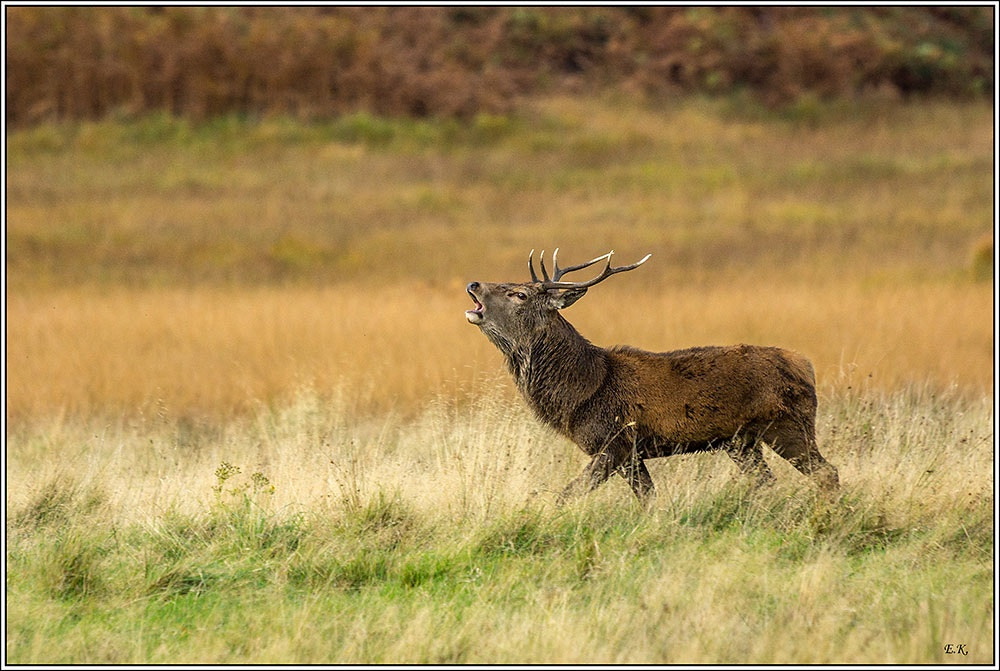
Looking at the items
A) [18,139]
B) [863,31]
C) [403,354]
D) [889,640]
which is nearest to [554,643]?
[889,640]

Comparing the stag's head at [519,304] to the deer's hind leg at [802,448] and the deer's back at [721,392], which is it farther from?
the deer's hind leg at [802,448]

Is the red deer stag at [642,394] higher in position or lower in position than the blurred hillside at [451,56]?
lower

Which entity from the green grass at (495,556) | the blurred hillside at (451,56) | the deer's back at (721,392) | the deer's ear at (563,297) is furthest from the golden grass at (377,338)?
the blurred hillside at (451,56)

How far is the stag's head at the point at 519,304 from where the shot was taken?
684cm

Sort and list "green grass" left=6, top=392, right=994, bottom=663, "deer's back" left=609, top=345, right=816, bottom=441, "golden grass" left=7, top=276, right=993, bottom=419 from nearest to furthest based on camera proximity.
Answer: "green grass" left=6, top=392, right=994, bottom=663
"deer's back" left=609, top=345, right=816, bottom=441
"golden grass" left=7, top=276, right=993, bottom=419

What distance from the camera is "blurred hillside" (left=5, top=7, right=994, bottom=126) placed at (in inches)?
1123

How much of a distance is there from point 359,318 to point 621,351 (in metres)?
7.37

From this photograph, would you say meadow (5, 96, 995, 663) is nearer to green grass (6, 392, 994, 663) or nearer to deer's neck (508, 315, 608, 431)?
green grass (6, 392, 994, 663)

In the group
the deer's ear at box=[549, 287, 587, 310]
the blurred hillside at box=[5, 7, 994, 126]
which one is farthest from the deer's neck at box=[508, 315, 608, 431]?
the blurred hillside at box=[5, 7, 994, 126]

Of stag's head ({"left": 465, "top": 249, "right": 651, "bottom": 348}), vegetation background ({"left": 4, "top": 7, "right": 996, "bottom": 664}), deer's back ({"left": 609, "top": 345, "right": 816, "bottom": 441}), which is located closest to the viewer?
vegetation background ({"left": 4, "top": 7, "right": 996, "bottom": 664})

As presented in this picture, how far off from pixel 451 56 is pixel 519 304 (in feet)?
94.7

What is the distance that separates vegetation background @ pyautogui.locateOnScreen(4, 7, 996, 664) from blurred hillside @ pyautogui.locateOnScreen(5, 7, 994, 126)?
115 mm

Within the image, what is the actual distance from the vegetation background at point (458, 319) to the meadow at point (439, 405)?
4 cm

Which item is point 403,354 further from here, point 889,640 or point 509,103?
point 509,103
